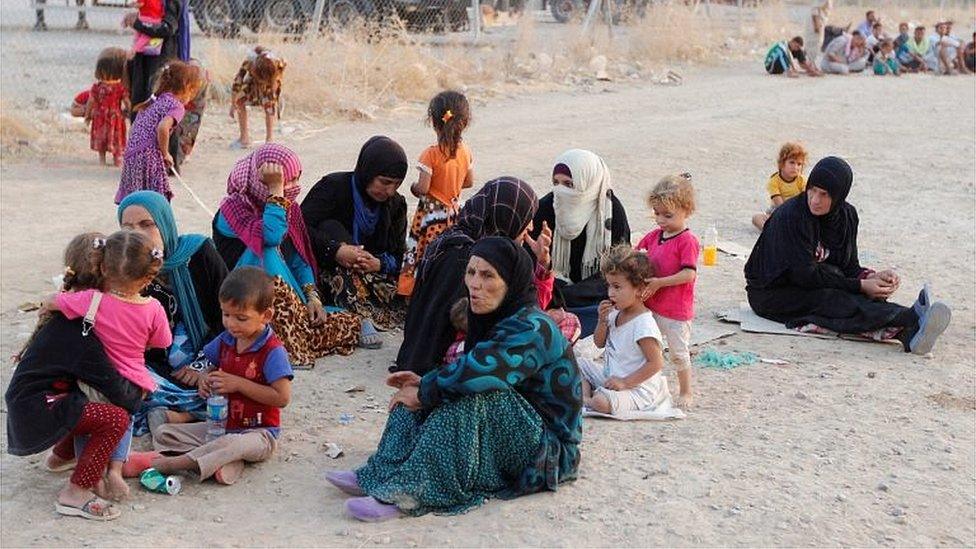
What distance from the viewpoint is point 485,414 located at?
448 cm

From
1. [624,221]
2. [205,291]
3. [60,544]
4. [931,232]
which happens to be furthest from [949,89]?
[60,544]

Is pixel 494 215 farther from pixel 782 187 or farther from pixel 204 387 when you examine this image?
pixel 782 187

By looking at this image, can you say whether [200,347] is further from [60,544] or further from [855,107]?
[855,107]

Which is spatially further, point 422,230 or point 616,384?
point 422,230

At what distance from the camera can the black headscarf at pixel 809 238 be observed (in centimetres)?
707

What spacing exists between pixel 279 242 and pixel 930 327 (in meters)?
3.39

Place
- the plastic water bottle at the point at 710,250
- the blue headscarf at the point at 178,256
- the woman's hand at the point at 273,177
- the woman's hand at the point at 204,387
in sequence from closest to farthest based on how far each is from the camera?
the woman's hand at the point at 204,387, the blue headscarf at the point at 178,256, the woman's hand at the point at 273,177, the plastic water bottle at the point at 710,250

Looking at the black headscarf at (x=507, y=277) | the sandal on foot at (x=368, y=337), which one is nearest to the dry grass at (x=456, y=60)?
the sandal on foot at (x=368, y=337)

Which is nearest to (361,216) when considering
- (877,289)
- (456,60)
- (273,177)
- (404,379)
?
(273,177)

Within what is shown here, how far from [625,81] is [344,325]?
38.8ft

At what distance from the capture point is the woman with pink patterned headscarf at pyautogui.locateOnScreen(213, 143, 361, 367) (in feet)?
19.7

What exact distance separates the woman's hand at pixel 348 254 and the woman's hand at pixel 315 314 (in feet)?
1.14

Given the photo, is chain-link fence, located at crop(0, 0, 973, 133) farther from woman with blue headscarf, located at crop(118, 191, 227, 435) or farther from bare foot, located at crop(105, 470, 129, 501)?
bare foot, located at crop(105, 470, 129, 501)

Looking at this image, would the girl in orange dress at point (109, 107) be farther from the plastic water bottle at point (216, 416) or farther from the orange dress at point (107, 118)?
the plastic water bottle at point (216, 416)
